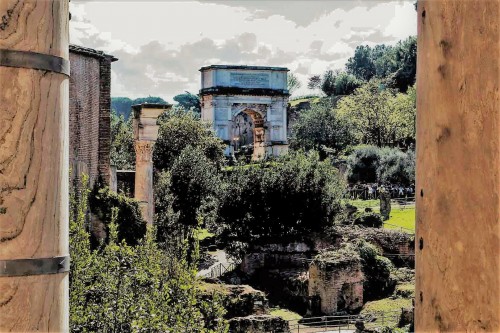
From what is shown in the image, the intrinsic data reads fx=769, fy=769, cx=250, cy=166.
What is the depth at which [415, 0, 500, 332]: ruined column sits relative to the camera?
6.28 feet

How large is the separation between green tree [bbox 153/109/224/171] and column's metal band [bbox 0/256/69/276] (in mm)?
31242

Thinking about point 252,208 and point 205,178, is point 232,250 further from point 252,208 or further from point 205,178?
point 205,178

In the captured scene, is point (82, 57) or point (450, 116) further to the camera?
point (82, 57)

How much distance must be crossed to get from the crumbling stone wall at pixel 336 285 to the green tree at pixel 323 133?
2728 cm

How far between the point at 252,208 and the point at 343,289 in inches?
253

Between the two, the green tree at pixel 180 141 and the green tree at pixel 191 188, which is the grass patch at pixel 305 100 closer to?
the green tree at pixel 180 141

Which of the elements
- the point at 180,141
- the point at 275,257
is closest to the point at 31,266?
the point at 275,257

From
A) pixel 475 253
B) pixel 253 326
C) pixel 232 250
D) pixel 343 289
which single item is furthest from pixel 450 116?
pixel 232 250

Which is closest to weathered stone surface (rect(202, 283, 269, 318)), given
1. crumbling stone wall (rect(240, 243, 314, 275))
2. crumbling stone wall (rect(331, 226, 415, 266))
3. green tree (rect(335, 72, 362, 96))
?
crumbling stone wall (rect(240, 243, 314, 275))

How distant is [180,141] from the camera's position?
35.7m

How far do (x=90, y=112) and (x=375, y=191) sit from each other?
80.4 ft

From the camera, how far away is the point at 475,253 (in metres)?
1.92

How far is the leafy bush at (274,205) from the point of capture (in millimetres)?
27297

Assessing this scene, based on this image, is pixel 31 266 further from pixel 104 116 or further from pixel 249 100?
pixel 249 100
